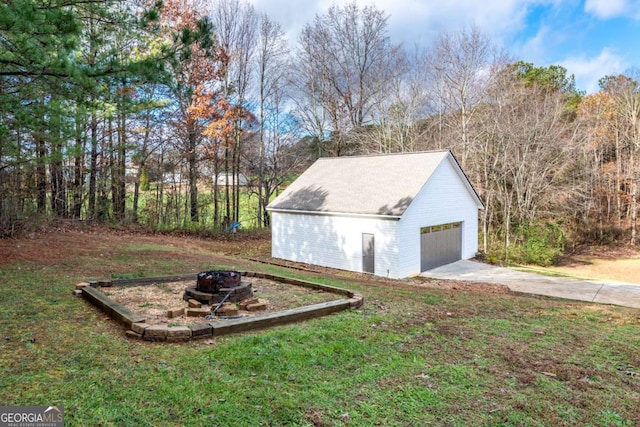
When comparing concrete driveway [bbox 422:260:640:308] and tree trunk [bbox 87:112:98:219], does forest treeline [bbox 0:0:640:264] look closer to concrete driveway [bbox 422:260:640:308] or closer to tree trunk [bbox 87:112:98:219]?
tree trunk [bbox 87:112:98:219]

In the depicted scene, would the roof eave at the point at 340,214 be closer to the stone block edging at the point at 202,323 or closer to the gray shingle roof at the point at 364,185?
the gray shingle roof at the point at 364,185

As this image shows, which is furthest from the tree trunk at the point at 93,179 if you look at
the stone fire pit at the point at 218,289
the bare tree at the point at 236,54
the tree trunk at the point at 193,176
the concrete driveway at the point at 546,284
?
the concrete driveway at the point at 546,284

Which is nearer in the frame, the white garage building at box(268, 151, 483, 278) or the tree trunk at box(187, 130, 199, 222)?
the white garage building at box(268, 151, 483, 278)

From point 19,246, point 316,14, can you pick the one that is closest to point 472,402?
point 19,246

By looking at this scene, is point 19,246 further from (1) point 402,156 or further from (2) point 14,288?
(1) point 402,156

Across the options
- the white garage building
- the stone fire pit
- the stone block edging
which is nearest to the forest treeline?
the white garage building

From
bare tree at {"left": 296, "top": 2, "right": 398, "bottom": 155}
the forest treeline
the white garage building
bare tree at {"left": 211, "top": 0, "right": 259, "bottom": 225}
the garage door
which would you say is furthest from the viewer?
bare tree at {"left": 296, "top": 2, "right": 398, "bottom": 155}

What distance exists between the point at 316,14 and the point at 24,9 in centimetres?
2476

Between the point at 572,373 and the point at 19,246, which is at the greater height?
the point at 19,246

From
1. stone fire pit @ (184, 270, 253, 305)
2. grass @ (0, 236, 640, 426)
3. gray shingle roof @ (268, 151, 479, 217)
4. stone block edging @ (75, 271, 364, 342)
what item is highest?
gray shingle roof @ (268, 151, 479, 217)

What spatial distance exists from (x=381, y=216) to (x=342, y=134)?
13250 mm

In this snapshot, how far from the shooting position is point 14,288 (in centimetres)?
625

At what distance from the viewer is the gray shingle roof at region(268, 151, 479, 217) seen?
1425 cm

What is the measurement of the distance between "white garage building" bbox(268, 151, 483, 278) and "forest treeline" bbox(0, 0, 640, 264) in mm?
3838
